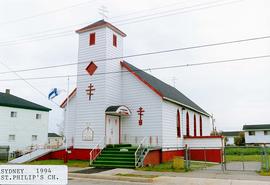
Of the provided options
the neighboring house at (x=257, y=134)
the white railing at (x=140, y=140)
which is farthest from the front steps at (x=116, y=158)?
the neighboring house at (x=257, y=134)

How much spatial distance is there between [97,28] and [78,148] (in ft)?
33.5

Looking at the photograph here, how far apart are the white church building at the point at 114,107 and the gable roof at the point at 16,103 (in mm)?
14754

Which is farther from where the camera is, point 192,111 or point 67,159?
point 192,111

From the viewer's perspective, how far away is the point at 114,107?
2347 centimetres

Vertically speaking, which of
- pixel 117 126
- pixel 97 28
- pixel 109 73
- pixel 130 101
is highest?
pixel 97 28

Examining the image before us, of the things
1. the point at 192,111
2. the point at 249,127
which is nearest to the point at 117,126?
the point at 192,111

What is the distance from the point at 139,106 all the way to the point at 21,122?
21.7 meters

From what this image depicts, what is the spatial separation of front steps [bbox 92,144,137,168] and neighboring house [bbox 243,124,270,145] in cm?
5201

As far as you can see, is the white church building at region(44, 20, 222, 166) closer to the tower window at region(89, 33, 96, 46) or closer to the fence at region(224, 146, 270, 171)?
the tower window at region(89, 33, 96, 46)

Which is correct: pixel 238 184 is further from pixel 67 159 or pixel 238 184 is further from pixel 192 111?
pixel 192 111

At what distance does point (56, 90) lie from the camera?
24266 mm

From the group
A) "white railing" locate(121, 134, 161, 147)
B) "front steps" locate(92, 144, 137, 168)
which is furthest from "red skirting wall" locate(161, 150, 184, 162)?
"front steps" locate(92, 144, 137, 168)

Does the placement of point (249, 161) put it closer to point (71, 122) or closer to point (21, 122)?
point (71, 122)

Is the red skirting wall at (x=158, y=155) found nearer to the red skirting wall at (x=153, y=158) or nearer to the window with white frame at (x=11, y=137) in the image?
the red skirting wall at (x=153, y=158)
